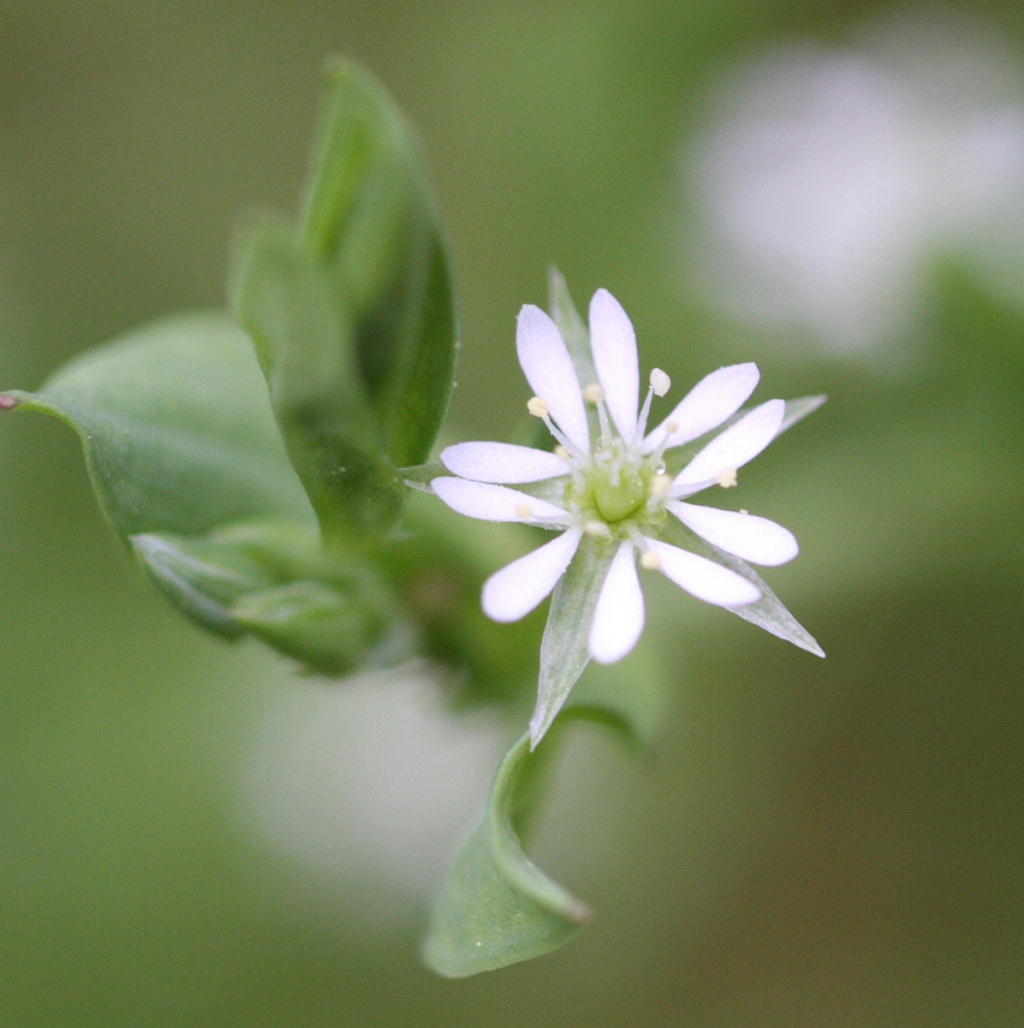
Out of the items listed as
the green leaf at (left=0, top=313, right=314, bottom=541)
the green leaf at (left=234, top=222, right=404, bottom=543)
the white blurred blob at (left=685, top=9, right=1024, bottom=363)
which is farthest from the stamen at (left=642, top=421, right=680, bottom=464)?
the white blurred blob at (left=685, top=9, right=1024, bottom=363)

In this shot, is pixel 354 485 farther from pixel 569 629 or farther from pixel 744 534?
pixel 744 534

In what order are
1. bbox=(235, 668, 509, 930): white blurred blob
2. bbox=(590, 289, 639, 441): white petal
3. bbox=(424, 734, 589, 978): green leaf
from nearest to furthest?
bbox=(424, 734, 589, 978): green leaf, bbox=(590, 289, 639, 441): white petal, bbox=(235, 668, 509, 930): white blurred blob

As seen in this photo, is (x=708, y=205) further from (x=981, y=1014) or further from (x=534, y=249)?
(x=981, y=1014)

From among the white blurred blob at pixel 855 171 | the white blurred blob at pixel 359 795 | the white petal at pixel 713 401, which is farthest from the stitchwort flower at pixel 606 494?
the white blurred blob at pixel 359 795

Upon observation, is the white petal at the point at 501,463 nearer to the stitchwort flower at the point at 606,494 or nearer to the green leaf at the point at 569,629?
the stitchwort flower at the point at 606,494

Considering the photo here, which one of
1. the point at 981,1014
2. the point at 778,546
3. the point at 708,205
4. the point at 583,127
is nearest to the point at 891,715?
the point at 981,1014

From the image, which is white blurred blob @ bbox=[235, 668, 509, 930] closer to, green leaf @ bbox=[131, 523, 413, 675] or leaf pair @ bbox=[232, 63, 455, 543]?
green leaf @ bbox=[131, 523, 413, 675]
